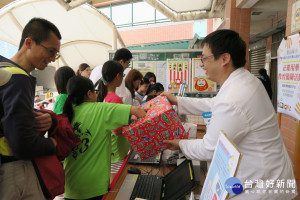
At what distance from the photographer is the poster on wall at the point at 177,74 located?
14.6 feet

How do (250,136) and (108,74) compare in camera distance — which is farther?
(108,74)

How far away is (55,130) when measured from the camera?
1.12m

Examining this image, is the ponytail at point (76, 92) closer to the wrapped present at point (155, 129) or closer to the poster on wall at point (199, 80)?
the wrapped present at point (155, 129)

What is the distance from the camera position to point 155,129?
1246 mm

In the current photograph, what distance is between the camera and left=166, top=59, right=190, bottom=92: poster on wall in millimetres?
4438

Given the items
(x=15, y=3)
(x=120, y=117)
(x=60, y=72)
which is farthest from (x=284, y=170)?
(x=15, y=3)

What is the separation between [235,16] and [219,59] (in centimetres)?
358

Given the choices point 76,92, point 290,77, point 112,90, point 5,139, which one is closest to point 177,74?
point 290,77

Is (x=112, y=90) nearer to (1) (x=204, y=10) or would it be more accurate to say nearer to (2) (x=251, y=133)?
(2) (x=251, y=133)

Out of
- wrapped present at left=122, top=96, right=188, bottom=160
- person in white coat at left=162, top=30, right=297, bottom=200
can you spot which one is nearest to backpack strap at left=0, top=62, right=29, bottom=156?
wrapped present at left=122, top=96, right=188, bottom=160

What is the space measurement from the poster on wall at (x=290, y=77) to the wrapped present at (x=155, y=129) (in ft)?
4.49

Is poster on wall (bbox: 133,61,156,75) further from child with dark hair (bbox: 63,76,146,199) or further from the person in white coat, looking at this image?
the person in white coat

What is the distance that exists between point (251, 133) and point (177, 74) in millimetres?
3563

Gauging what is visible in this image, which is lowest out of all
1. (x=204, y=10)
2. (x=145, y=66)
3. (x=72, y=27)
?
(x=145, y=66)
